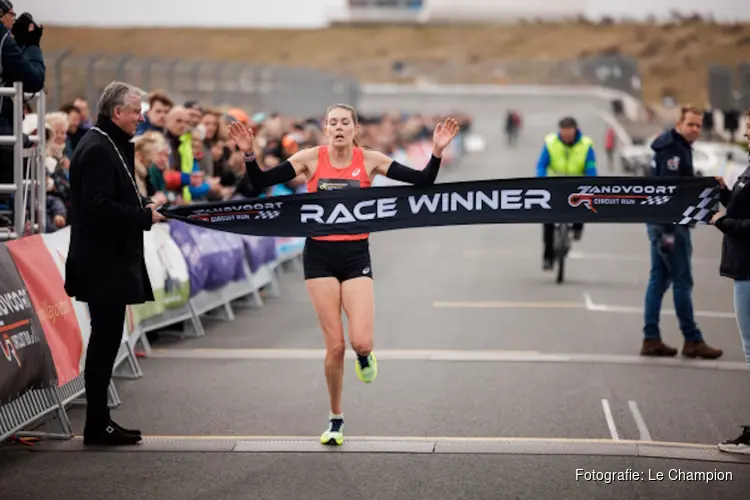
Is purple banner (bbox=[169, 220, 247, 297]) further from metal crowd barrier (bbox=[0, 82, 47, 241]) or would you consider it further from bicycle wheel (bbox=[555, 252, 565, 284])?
bicycle wheel (bbox=[555, 252, 565, 284])

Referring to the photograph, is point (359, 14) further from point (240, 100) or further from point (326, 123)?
point (326, 123)

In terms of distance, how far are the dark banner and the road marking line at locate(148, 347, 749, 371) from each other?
3340 mm

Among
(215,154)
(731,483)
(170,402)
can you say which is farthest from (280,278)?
(731,483)

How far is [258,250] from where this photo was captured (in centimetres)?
1617

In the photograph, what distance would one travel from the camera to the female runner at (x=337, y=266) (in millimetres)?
8500

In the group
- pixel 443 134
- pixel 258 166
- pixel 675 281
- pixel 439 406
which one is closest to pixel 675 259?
pixel 675 281

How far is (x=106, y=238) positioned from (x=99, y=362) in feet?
2.53

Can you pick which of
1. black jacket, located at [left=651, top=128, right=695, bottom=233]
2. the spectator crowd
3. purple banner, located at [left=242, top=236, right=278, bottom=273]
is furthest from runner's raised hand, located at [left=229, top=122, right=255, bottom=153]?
purple banner, located at [left=242, top=236, right=278, bottom=273]

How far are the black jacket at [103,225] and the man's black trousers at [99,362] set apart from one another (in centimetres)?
13

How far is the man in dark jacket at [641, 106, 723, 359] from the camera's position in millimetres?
11570

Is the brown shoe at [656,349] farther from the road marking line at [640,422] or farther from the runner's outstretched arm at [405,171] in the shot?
the runner's outstretched arm at [405,171]

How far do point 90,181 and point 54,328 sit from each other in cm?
138

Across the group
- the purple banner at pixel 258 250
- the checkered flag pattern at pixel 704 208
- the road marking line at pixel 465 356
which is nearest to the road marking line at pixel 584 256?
the purple banner at pixel 258 250

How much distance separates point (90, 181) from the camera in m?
8.28
